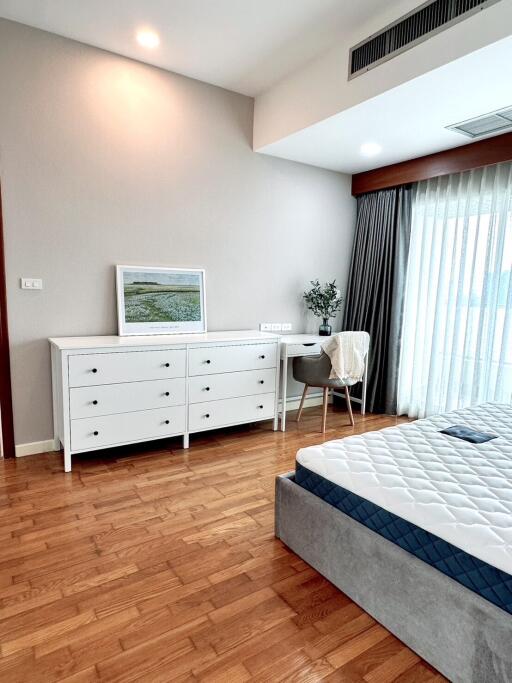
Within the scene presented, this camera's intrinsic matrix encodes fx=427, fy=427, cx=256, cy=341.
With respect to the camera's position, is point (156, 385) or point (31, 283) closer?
point (31, 283)

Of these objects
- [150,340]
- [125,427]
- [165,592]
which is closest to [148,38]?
[150,340]

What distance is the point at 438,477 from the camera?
1788 millimetres

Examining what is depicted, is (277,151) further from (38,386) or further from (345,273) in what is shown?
(38,386)

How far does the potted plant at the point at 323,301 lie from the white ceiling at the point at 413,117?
1232 mm

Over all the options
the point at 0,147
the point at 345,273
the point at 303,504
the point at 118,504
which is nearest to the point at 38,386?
the point at 118,504

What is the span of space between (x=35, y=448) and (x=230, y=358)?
1.60 metres

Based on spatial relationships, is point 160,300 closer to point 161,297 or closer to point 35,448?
point 161,297

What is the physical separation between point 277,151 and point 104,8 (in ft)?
5.71

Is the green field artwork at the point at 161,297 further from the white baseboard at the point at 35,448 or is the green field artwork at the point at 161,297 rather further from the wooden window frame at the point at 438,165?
the wooden window frame at the point at 438,165

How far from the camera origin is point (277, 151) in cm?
392

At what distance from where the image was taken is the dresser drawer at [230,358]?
3299 millimetres

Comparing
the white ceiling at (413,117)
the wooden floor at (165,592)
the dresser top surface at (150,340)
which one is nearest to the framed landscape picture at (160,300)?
the dresser top surface at (150,340)

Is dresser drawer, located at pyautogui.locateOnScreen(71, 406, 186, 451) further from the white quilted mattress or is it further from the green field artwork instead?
the white quilted mattress

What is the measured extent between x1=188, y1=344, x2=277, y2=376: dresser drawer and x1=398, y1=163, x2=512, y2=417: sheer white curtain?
60.2 inches
